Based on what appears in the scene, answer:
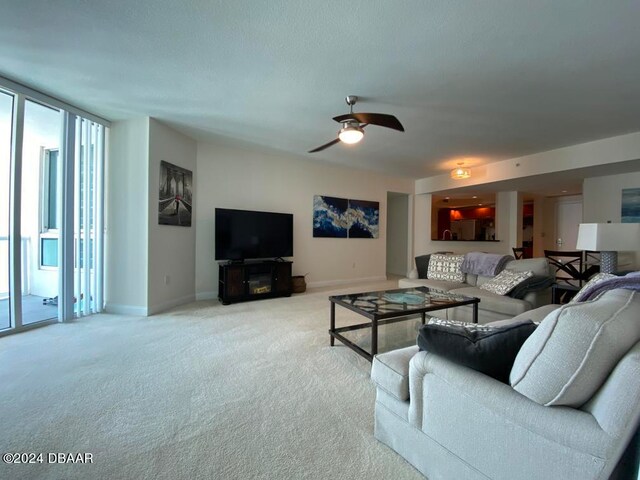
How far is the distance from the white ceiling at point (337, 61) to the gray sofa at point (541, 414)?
73.8 inches

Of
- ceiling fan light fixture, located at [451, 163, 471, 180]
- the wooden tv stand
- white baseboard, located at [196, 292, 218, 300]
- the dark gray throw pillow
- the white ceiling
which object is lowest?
white baseboard, located at [196, 292, 218, 300]

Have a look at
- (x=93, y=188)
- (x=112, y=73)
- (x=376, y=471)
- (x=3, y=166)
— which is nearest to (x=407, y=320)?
(x=376, y=471)

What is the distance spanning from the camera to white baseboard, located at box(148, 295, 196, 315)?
379 cm

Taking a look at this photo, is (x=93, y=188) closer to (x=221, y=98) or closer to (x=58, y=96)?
(x=58, y=96)

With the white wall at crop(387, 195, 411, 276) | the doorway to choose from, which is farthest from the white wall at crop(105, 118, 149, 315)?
the doorway

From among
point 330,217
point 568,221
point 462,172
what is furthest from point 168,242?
point 568,221

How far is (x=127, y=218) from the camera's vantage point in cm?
381

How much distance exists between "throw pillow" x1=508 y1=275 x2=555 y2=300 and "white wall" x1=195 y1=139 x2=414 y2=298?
348 centimetres

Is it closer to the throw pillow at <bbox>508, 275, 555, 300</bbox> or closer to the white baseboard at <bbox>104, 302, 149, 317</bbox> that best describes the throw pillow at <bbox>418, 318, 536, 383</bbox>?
the throw pillow at <bbox>508, 275, 555, 300</bbox>

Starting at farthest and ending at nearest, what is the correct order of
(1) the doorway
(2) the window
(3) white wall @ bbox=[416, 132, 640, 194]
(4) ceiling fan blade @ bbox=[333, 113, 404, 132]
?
(1) the doorway < (2) the window < (3) white wall @ bbox=[416, 132, 640, 194] < (4) ceiling fan blade @ bbox=[333, 113, 404, 132]

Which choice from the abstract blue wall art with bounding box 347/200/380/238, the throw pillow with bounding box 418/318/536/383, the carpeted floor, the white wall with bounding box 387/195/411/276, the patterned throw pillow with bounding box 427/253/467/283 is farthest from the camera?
the white wall with bounding box 387/195/411/276

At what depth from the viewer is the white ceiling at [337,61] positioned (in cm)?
189

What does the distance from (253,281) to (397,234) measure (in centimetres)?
456

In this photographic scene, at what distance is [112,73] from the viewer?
2.67 meters
